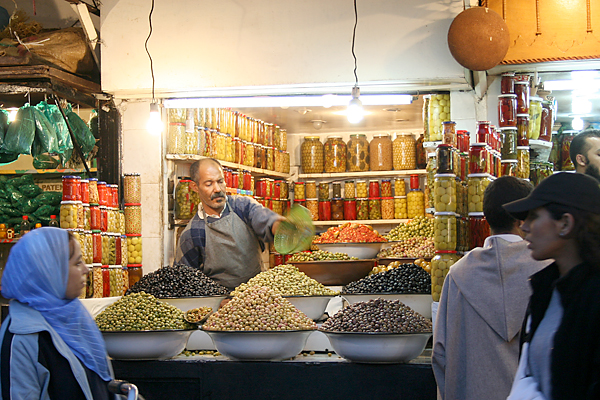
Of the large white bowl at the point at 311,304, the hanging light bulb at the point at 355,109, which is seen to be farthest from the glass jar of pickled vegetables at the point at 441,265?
the hanging light bulb at the point at 355,109

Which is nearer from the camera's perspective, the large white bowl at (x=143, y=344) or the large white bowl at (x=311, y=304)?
the large white bowl at (x=143, y=344)

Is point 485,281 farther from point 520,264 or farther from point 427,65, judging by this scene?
point 427,65

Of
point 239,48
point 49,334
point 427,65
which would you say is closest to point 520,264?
point 49,334

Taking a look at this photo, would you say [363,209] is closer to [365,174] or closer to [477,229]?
[365,174]

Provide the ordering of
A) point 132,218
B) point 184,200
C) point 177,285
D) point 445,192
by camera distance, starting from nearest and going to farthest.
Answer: point 445,192, point 177,285, point 132,218, point 184,200

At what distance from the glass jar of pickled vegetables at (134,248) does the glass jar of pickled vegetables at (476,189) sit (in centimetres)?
279

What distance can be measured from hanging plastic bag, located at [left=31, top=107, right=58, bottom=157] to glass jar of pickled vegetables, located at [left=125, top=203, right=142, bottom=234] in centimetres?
77

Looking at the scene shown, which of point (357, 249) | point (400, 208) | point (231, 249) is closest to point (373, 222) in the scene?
point (400, 208)

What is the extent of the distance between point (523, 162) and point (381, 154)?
3106mm

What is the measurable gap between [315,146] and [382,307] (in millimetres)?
4518

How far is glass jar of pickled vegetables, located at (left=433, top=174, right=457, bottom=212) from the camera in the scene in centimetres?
283

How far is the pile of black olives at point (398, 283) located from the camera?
3.16 m

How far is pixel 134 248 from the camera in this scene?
15.3ft

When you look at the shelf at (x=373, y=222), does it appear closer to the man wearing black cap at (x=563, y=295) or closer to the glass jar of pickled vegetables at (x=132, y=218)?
the glass jar of pickled vegetables at (x=132, y=218)
